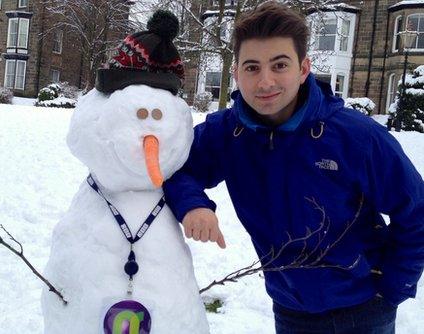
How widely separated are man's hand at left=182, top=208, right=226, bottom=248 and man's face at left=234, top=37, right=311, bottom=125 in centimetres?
50

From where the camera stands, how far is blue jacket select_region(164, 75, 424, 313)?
1.89 m

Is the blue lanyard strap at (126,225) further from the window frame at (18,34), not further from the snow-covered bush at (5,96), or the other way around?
the window frame at (18,34)

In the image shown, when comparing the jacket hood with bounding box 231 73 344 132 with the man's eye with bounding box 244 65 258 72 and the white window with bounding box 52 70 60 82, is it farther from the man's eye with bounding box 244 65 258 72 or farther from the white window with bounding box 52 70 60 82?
the white window with bounding box 52 70 60 82

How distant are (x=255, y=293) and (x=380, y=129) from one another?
265 centimetres

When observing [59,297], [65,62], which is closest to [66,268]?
[59,297]

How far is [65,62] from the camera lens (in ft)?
94.9

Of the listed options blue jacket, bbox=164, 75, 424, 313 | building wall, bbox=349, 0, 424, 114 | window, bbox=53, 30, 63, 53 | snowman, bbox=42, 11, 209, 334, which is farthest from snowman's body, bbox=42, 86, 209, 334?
window, bbox=53, 30, 63, 53

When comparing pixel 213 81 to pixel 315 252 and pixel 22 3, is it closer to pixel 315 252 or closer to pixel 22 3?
pixel 22 3

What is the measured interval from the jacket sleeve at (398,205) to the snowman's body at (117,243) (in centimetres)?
76

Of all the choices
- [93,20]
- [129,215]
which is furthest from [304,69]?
[93,20]

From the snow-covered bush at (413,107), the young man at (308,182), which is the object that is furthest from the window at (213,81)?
the young man at (308,182)

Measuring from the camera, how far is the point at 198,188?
1.85 metres

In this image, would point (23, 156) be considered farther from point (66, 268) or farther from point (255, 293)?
point (66, 268)

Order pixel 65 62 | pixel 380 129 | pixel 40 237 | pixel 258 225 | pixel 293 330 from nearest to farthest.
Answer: pixel 380 129
pixel 258 225
pixel 293 330
pixel 40 237
pixel 65 62
